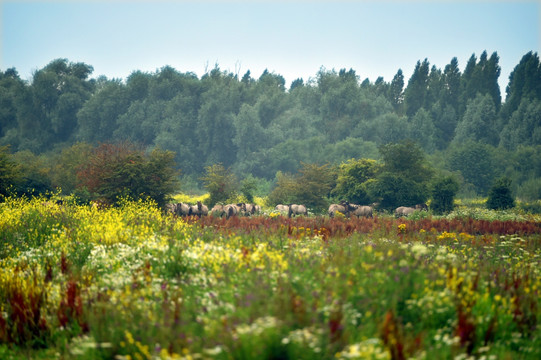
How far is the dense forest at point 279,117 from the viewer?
5131 centimetres

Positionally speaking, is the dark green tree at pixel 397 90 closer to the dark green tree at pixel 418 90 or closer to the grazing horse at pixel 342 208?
the dark green tree at pixel 418 90

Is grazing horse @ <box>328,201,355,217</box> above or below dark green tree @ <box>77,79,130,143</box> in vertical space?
below

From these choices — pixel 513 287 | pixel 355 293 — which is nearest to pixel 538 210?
pixel 513 287

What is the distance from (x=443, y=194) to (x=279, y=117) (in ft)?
118

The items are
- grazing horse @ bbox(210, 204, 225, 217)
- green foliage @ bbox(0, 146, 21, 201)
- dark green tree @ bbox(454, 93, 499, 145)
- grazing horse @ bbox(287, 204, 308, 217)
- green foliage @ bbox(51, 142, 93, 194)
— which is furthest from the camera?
dark green tree @ bbox(454, 93, 499, 145)

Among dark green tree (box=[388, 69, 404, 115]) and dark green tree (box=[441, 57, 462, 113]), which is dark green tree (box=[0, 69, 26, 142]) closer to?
dark green tree (box=[388, 69, 404, 115])

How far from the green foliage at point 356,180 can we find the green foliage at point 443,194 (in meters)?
3.68

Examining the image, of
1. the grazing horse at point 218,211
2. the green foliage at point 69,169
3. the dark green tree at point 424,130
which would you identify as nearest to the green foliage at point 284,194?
the grazing horse at point 218,211

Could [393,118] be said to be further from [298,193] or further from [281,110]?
[298,193]

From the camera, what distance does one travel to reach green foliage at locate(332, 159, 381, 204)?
2956cm

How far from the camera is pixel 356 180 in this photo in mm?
30016

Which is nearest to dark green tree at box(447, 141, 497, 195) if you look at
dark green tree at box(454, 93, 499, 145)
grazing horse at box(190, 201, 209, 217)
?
dark green tree at box(454, 93, 499, 145)

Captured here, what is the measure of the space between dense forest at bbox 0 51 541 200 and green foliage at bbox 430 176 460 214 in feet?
61.6

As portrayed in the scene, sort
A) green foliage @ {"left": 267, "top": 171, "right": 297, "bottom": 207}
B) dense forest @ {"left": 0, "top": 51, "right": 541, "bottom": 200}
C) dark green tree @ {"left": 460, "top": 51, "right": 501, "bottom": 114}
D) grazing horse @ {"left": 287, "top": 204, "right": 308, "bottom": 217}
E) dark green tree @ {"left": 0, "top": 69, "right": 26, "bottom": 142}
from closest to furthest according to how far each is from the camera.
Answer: grazing horse @ {"left": 287, "top": 204, "right": 308, "bottom": 217} → green foliage @ {"left": 267, "top": 171, "right": 297, "bottom": 207} → dense forest @ {"left": 0, "top": 51, "right": 541, "bottom": 200} → dark green tree @ {"left": 460, "top": 51, "right": 501, "bottom": 114} → dark green tree @ {"left": 0, "top": 69, "right": 26, "bottom": 142}
